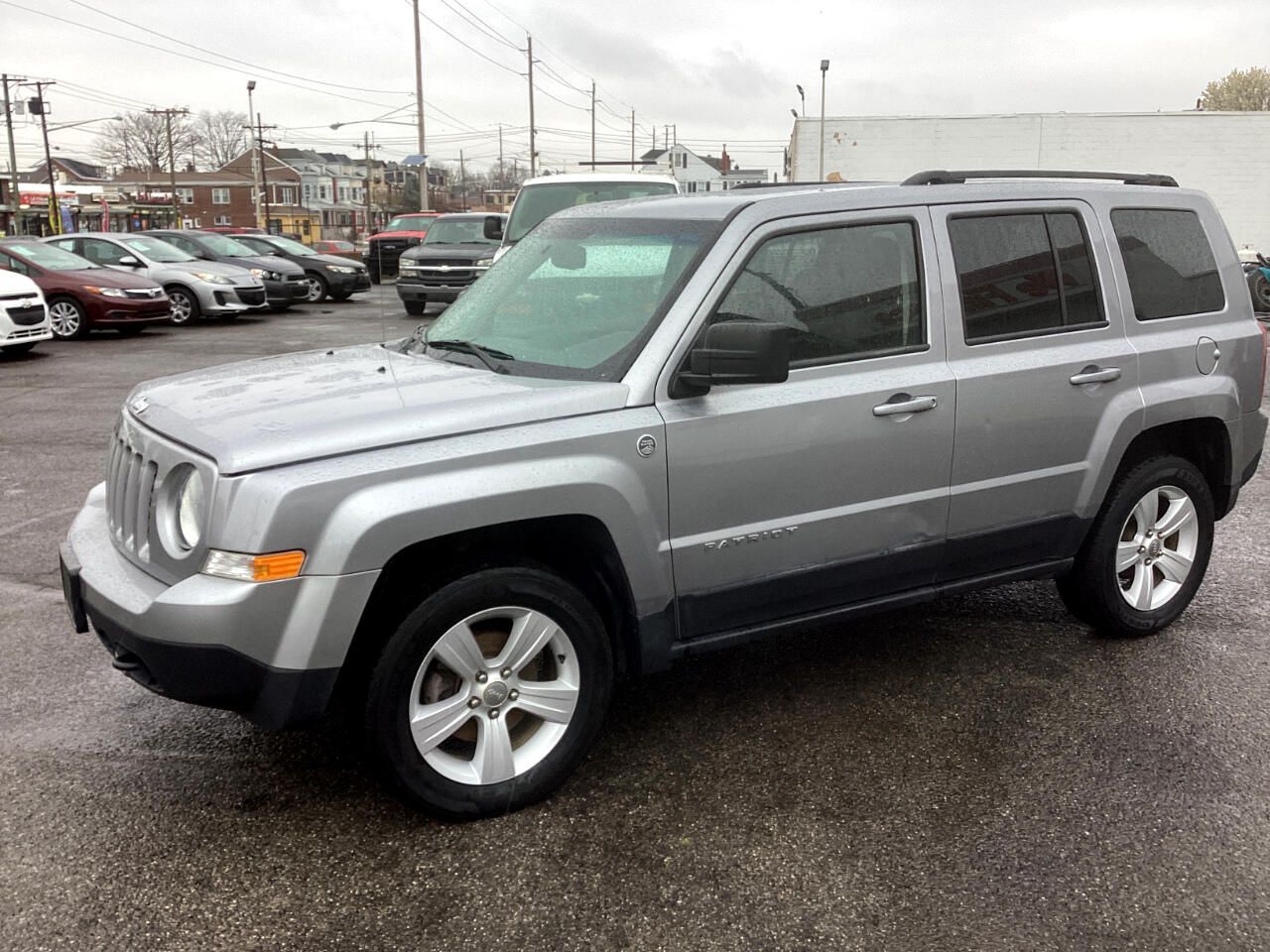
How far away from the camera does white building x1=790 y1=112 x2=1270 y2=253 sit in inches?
1250

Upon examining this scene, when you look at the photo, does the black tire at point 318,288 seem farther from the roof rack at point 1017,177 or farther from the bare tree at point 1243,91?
the bare tree at point 1243,91

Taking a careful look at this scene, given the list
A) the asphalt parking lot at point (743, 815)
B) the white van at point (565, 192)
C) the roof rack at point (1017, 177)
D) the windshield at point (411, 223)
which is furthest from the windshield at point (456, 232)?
the roof rack at point (1017, 177)

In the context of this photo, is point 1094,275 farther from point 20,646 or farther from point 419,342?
point 20,646

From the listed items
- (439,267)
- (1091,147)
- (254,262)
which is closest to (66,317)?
(254,262)

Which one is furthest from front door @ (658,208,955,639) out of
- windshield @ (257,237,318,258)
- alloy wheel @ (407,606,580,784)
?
windshield @ (257,237,318,258)

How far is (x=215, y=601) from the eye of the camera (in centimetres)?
291

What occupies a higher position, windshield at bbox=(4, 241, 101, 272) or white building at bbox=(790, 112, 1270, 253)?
white building at bbox=(790, 112, 1270, 253)

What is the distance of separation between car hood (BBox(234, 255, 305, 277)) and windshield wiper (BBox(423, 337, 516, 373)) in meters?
18.5

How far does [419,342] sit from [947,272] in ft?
6.43

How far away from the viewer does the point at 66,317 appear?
16.6 m

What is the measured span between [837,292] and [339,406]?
1.66 metres

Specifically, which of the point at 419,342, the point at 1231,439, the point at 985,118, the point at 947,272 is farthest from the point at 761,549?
the point at 985,118

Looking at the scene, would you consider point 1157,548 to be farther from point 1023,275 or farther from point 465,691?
point 465,691

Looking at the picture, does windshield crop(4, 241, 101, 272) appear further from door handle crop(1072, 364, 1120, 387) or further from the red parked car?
door handle crop(1072, 364, 1120, 387)
